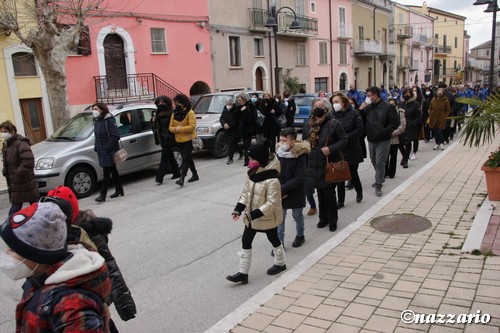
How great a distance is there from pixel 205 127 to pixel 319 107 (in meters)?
6.85

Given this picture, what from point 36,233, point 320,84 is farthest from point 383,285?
point 320,84

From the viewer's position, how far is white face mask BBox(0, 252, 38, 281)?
182 cm

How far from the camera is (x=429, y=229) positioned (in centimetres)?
572

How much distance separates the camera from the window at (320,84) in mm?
33066

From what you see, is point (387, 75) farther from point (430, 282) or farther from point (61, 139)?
point (430, 282)

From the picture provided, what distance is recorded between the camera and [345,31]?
36000 mm

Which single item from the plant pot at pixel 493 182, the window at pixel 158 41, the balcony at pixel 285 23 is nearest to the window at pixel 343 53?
the balcony at pixel 285 23

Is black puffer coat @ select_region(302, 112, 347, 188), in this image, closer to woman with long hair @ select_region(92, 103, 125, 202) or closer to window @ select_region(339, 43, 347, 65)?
woman with long hair @ select_region(92, 103, 125, 202)

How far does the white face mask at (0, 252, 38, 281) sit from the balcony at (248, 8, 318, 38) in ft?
80.8

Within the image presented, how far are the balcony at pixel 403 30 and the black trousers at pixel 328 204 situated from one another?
46.9 meters

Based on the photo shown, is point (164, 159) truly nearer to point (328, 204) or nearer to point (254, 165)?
point (328, 204)

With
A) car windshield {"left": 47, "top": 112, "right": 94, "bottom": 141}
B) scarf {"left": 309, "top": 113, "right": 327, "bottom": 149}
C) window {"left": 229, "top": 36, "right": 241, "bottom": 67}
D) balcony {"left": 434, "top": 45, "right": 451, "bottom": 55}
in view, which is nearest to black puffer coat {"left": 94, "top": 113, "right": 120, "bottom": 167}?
car windshield {"left": 47, "top": 112, "right": 94, "bottom": 141}

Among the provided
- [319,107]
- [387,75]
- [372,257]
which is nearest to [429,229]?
[372,257]

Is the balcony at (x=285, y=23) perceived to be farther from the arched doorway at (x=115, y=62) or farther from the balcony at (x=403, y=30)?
the balcony at (x=403, y=30)
